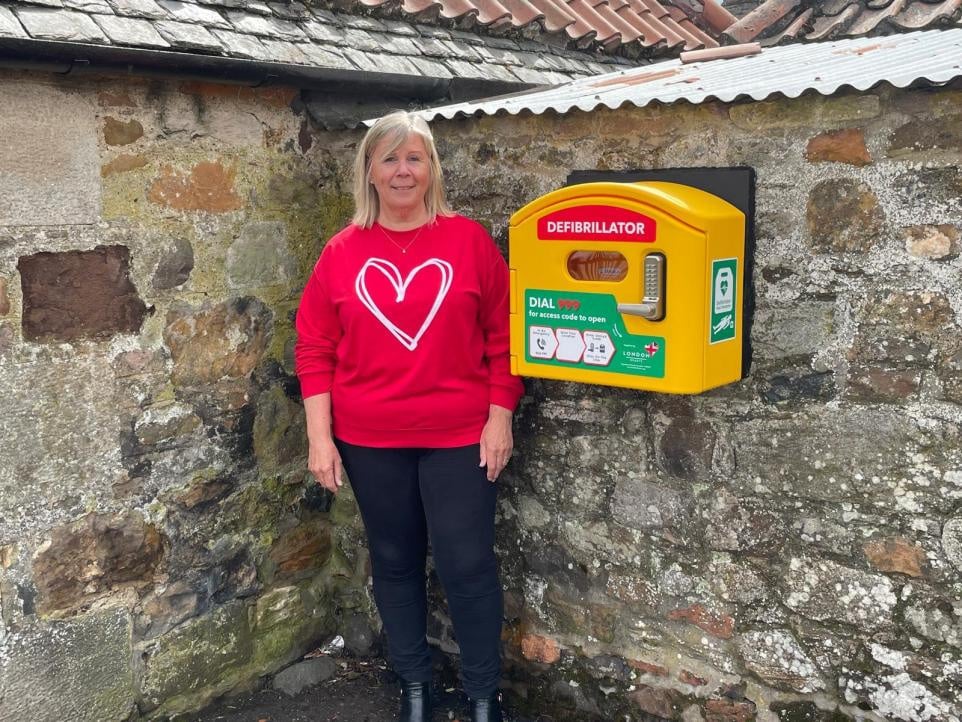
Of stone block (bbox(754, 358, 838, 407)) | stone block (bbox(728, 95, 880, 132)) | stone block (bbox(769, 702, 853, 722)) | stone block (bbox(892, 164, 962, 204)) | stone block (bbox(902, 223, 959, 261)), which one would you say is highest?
stone block (bbox(728, 95, 880, 132))

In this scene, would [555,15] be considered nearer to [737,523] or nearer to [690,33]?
[690,33]

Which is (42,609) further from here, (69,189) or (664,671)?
(664,671)

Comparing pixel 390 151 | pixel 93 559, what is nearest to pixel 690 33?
pixel 390 151

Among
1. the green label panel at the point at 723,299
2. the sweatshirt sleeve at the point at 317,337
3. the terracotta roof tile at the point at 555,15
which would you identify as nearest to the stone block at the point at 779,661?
the green label panel at the point at 723,299

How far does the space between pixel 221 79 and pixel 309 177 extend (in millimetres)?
537

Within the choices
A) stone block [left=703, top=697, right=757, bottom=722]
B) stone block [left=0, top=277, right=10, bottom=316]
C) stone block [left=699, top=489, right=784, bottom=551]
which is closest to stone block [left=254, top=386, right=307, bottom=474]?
stone block [left=0, top=277, right=10, bottom=316]

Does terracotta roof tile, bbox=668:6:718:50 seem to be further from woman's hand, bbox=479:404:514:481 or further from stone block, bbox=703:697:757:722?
stone block, bbox=703:697:757:722

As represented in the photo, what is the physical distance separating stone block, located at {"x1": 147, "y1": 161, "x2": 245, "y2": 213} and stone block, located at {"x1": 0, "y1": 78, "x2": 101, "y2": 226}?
0.21 metres

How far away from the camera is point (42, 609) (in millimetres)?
2842

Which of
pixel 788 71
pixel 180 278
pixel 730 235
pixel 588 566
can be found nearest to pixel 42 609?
pixel 180 278

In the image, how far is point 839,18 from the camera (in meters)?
4.61

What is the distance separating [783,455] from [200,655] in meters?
2.06

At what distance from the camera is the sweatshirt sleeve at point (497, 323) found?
2801 millimetres

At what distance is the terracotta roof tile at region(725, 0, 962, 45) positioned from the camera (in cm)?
428
